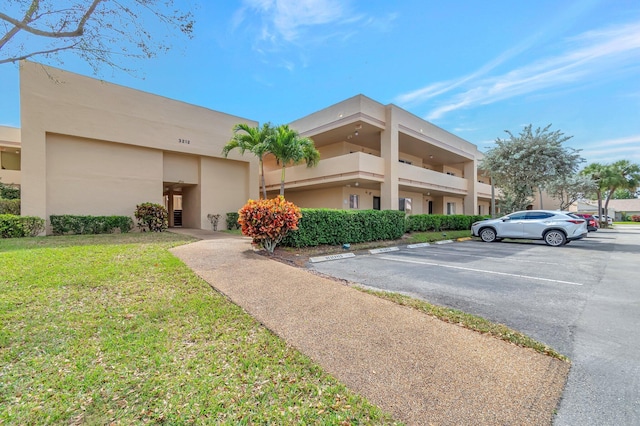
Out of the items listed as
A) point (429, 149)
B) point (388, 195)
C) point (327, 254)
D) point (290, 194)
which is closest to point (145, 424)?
point (327, 254)

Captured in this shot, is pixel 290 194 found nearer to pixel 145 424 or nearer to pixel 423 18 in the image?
pixel 423 18

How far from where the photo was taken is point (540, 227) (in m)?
13.4

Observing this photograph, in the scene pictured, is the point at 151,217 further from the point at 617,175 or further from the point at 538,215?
the point at 617,175

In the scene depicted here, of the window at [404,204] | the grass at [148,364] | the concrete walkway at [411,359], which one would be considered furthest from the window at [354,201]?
the grass at [148,364]

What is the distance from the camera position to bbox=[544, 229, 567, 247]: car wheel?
13.0 metres

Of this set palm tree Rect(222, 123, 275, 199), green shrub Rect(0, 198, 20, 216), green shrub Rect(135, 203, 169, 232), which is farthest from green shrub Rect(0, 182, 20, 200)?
palm tree Rect(222, 123, 275, 199)

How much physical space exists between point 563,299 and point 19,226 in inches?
693

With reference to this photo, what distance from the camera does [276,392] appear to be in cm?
261

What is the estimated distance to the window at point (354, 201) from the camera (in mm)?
18156

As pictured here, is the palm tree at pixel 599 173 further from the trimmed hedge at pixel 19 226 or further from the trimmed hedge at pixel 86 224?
the trimmed hedge at pixel 19 226

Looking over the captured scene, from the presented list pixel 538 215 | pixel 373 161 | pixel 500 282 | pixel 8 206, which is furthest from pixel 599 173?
pixel 8 206

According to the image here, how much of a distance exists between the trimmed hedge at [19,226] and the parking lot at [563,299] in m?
12.3

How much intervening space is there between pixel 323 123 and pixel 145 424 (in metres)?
16.0

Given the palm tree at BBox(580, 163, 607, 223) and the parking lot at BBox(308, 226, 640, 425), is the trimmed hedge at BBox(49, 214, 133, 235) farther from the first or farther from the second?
the palm tree at BBox(580, 163, 607, 223)
